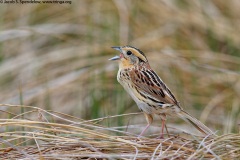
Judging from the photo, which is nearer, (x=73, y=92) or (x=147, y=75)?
(x=147, y=75)

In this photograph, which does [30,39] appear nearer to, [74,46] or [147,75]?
[74,46]

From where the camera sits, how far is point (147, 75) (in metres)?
4.43

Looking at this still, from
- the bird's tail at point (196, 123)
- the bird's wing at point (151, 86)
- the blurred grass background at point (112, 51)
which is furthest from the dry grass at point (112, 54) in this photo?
the bird's tail at point (196, 123)

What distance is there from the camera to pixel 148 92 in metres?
4.27

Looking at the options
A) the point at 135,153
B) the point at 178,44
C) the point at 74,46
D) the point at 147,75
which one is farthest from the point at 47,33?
the point at 135,153

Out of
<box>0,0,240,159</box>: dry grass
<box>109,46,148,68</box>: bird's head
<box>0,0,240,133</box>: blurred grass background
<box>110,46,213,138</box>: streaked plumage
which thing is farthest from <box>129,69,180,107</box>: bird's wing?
<box>0,0,240,133</box>: blurred grass background

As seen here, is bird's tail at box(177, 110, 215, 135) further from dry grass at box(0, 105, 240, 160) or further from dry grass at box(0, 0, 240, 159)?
dry grass at box(0, 0, 240, 159)

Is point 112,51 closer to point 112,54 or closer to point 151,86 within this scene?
point 112,54

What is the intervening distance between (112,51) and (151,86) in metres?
3.05

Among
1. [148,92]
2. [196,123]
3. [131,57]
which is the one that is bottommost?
[196,123]

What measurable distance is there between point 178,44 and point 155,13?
0.56 meters

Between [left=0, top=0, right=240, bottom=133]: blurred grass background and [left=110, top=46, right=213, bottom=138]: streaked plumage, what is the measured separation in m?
1.63

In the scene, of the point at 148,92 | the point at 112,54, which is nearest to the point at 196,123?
the point at 148,92

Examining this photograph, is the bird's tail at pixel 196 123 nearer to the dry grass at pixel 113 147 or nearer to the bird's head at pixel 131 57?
the dry grass at pixel 113 147
